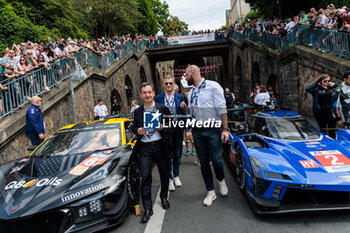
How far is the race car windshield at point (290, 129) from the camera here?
407 centimetres

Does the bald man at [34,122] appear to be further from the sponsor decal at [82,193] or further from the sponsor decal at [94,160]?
the sponsor decal at [82,193]

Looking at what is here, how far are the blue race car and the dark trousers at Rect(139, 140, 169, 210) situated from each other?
4.05 ft

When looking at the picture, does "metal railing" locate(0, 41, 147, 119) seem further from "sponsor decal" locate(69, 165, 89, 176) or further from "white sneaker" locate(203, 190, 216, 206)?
"white sneaker" locate(203, 190, 216, 206)

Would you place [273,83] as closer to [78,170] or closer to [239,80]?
[239,80]

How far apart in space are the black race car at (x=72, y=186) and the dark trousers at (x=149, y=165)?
0.23 meters

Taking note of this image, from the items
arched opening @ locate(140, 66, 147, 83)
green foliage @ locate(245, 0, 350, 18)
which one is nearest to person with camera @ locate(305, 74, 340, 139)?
arched opening @ locate(140, 66, 147, 83)

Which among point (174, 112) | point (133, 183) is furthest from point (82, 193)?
point (174, 112)

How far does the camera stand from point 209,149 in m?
3.56

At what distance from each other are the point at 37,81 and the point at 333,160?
330 inches

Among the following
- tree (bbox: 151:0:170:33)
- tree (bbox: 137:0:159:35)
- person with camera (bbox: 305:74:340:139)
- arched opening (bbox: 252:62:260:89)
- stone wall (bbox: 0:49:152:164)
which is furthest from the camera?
tree (bbox: 151:0:170:33)

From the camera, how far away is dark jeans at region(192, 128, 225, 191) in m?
3.49

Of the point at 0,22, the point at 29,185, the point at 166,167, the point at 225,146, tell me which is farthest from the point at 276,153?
the point at 0,22

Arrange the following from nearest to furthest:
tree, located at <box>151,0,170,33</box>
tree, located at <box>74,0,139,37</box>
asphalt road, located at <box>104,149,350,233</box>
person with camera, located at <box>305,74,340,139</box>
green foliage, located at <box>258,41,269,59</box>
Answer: asphalt road, located at <box>104,149,350,233</box> → person with camera, located at <box>305,74,340,139</box> → green foliage, located at <box>258,41,269,59</box> → tree, located at <box>74,0,139,37</box> → tree, located at <box>151,0,170,33</box>

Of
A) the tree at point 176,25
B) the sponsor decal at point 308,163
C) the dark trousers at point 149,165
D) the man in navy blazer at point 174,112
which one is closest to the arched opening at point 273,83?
the man in navy blazer at point 174,112
